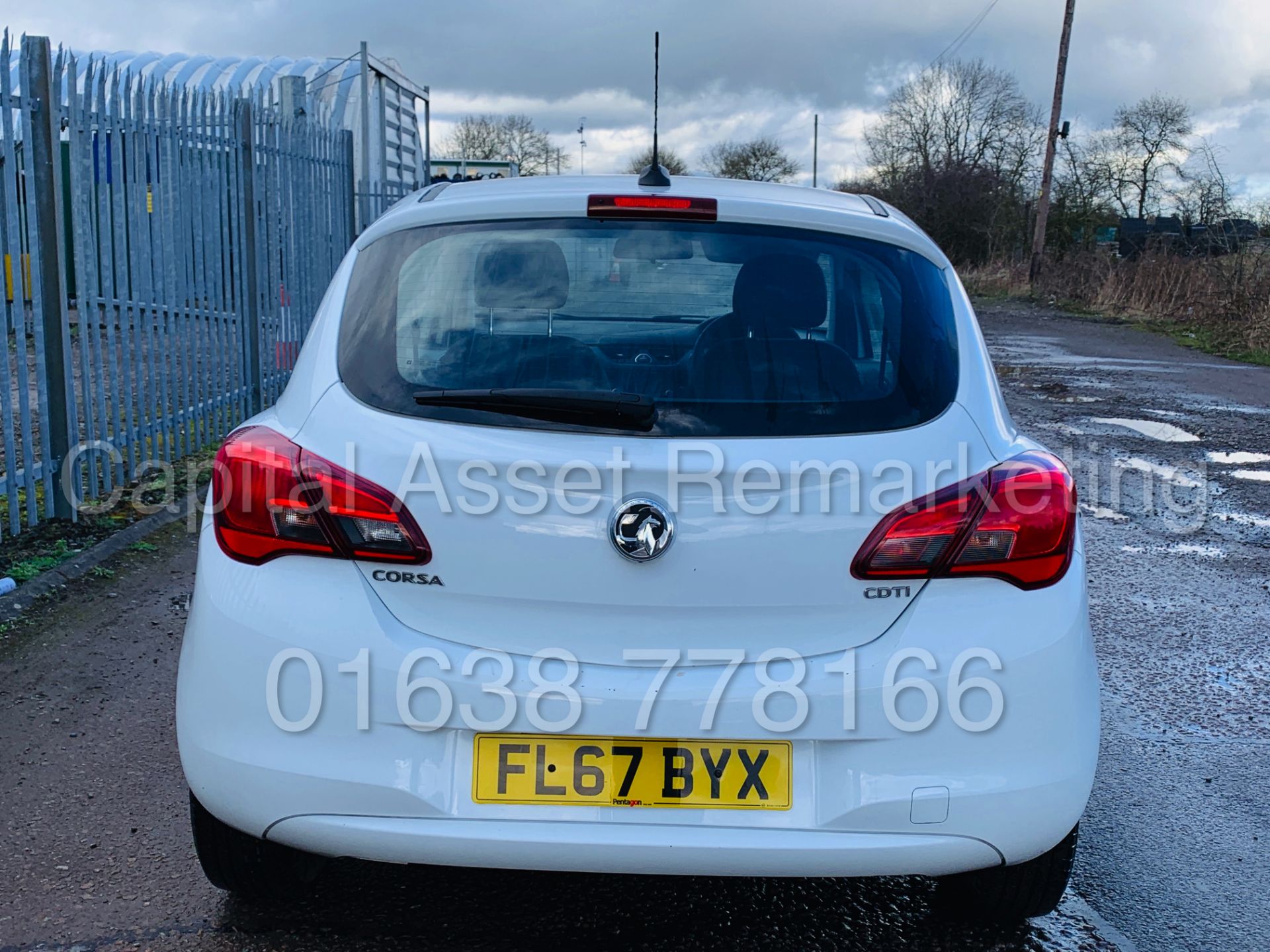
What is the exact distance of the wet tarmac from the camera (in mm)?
2904

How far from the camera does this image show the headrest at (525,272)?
279cm

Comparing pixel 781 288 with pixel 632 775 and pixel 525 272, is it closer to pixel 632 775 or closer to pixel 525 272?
pixel 525 272

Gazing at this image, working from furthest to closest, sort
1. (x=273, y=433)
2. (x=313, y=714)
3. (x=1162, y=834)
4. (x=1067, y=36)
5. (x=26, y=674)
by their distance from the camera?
(x=1067, y=36) < (x=26, y=674) < (x=1162, y=834) < (x=273, y=433) < (x=313, y=714)

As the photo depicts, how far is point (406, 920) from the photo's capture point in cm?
293

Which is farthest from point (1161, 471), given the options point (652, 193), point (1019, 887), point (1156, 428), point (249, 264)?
point (652, 193)

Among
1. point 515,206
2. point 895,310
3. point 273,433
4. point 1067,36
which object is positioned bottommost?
point 273,433

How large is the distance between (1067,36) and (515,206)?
3601cm

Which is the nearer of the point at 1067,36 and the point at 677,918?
the point at 677,918

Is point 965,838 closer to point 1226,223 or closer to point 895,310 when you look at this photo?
point 895,310

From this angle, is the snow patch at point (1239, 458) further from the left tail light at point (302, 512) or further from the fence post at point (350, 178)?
the left tail light at point (302, 512)

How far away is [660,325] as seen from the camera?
2930mm

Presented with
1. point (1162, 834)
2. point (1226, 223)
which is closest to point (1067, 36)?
point (1226, 223)

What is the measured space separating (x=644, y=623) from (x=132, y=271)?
5.88 m

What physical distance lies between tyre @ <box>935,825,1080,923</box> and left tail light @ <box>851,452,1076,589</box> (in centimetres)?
60
